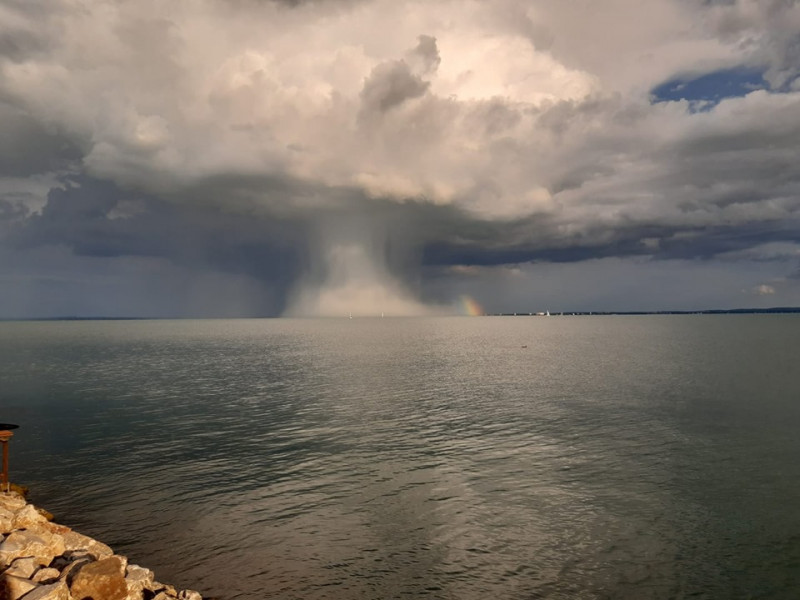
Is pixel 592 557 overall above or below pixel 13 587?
below

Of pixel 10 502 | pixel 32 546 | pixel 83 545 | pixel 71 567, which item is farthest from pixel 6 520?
pixel 10 502

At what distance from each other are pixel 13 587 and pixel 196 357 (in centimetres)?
14730

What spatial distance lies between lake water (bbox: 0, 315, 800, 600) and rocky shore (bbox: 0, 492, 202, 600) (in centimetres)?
355

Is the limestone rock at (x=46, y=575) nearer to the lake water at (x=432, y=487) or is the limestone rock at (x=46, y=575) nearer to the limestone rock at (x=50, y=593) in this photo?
the limestone rock at (x=50, y=593)

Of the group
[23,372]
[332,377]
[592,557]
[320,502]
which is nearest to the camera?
[592,557]

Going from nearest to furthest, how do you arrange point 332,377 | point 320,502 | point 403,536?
point 403,536 → point 320,502 → point 332,377

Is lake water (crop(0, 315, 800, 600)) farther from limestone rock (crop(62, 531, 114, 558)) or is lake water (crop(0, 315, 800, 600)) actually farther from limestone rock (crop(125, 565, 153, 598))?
limestone rock (crop(125, 565, 153, 598))

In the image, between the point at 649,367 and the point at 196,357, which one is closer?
the point at 649,367

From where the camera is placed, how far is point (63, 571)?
2138 cm

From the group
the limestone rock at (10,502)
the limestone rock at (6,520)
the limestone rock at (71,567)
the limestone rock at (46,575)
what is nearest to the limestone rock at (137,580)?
the limestone rock at (71,567)

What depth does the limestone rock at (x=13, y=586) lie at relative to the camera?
19.2 meters

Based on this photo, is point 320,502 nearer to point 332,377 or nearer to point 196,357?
point 332,377

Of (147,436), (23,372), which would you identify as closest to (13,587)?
(147,436)

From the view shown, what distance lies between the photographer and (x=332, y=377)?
10331cm
